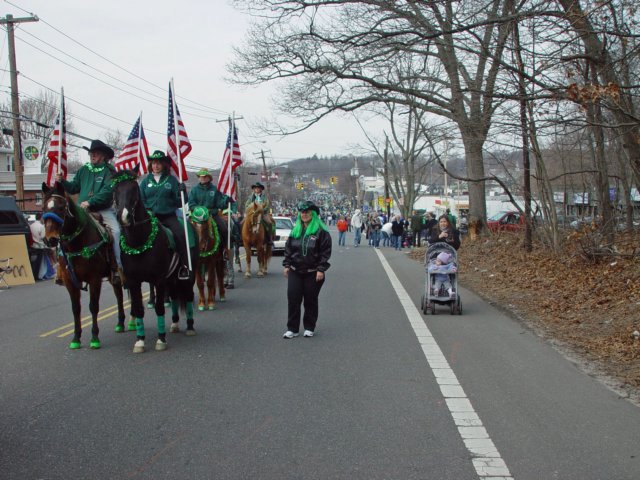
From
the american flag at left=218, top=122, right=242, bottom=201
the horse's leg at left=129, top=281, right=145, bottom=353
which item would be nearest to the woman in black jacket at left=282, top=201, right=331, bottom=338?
the horse's leg at left=129, top=281, right=145, bottom=353

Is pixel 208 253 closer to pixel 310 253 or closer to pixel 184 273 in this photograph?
pixel 184 273

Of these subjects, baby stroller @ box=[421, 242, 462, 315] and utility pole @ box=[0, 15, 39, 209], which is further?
utility pole @ box=[0, 15, 39, 209]

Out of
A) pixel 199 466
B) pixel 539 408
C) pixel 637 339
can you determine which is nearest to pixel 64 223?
pixel 199 466

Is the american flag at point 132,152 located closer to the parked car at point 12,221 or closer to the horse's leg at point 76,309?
the horse's leg at point 76,309

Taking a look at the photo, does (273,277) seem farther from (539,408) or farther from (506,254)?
(539,408)

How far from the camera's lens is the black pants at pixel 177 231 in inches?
402

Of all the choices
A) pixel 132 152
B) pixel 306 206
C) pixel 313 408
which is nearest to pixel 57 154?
pixel 132 152

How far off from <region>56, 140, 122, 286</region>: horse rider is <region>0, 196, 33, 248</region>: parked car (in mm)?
11624

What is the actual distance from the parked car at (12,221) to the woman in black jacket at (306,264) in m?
12.9

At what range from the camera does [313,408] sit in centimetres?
646

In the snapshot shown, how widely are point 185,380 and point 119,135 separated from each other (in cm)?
7367

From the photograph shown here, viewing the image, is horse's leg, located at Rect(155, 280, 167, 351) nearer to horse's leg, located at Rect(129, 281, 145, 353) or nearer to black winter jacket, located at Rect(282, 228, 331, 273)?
horse's leg, located at Rect(129, 281, 145, 353)

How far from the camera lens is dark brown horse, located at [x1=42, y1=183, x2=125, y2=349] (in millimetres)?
8711

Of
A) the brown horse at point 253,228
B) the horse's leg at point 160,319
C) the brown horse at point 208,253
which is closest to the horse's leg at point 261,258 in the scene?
the brown horse at point 253,228
